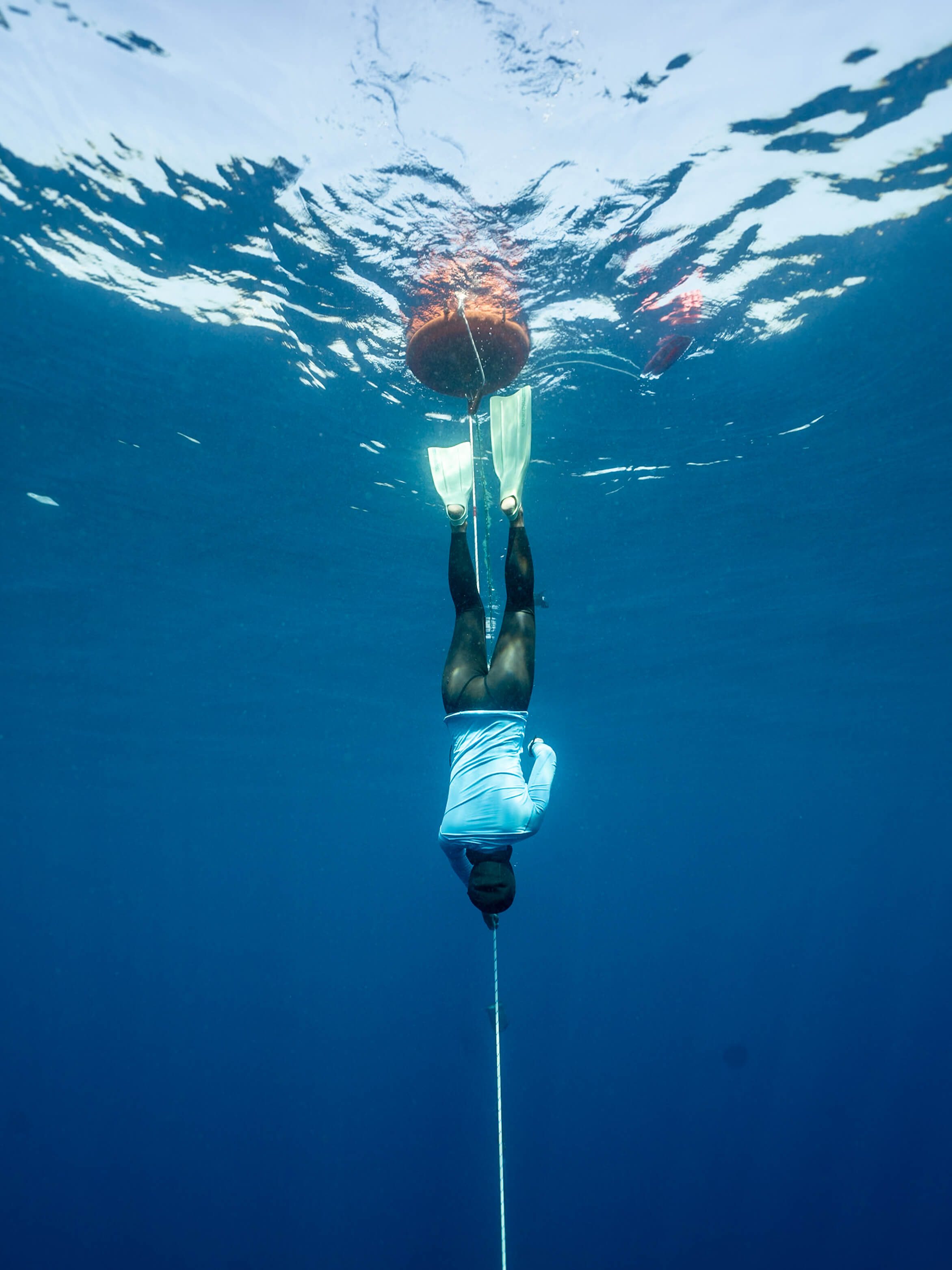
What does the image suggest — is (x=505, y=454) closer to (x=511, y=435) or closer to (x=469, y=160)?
(x=511, y=435)

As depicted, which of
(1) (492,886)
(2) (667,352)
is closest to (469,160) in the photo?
(2) (667,352)

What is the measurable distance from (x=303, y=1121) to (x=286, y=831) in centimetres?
2369

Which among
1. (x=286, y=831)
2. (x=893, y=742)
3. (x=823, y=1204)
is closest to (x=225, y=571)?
(x=893, y=742)

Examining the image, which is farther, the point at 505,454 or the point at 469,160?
the point at 505,454

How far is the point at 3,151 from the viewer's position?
20.7 feet

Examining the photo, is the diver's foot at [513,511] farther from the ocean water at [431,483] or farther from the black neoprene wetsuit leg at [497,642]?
the ocean water at [431,483]

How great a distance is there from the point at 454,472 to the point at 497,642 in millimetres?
1975

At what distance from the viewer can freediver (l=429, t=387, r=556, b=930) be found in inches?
209

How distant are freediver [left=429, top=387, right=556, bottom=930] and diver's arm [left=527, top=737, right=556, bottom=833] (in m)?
0.01

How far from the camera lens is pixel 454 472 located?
22.7 feet

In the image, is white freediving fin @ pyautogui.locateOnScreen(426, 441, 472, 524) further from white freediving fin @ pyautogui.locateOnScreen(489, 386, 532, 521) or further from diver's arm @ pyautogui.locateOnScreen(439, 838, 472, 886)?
diver's arm @ pyautogui.locateOnScreen(439, 838, 472, 886)

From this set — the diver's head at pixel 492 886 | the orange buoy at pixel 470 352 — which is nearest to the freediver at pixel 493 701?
the diver's head at pixel 492 886

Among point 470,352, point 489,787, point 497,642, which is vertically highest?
point 470,352

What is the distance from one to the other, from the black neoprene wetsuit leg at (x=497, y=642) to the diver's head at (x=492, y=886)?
133 cm
